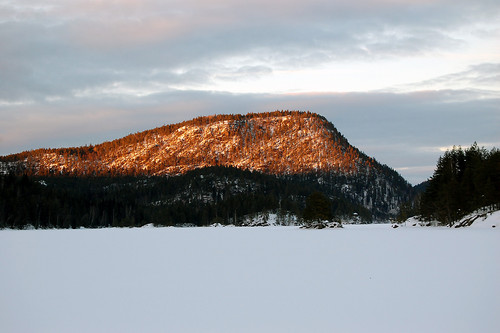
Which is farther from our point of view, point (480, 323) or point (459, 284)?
point (459, 284)

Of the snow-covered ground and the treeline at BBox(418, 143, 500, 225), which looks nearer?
the snow-covered ground

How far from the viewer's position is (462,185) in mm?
104812

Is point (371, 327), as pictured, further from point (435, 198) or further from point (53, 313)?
point (435, 198)

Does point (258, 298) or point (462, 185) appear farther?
point (462, 185)

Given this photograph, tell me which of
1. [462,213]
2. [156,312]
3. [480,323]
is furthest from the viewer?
[462,213]

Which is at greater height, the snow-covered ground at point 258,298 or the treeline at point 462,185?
the treeline at point 462,185

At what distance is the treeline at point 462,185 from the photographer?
300 feet

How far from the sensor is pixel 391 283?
23.8 meters

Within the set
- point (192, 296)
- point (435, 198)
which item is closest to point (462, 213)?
point (435, 198)

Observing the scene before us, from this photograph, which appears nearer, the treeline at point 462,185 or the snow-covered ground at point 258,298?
the snow-covered ground at point 258,298

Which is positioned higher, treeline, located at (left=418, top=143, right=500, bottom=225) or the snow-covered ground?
treeline, located at (left=418, top=143, right=500, bottom=225)

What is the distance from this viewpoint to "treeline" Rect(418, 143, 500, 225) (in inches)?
3605

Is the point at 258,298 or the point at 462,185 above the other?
the point at 462,185

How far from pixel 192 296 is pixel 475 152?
353ft
